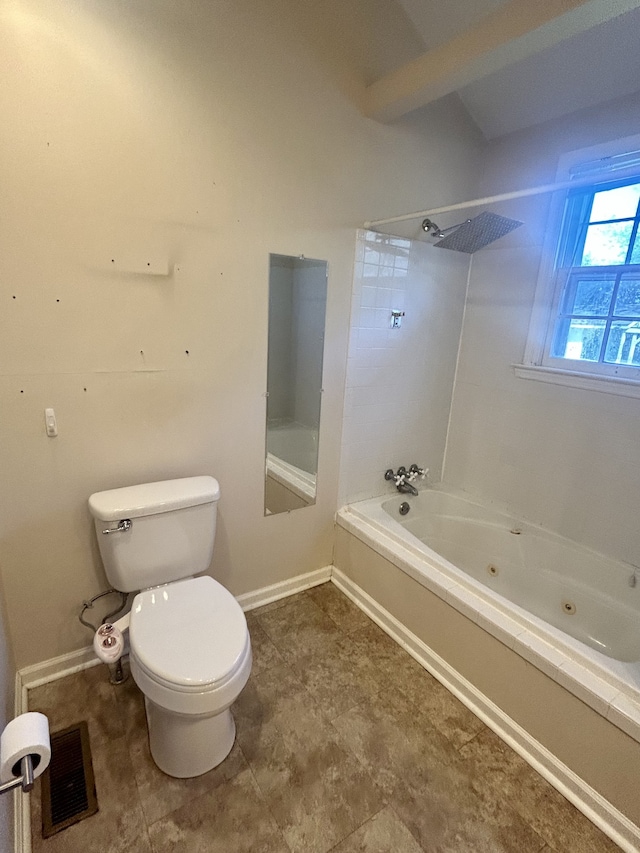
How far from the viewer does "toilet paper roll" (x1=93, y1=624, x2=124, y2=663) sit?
140cm

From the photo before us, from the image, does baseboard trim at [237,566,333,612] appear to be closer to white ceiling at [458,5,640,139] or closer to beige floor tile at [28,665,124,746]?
beige floor tile at [28,665,124,746]

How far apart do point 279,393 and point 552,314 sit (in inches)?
56.0

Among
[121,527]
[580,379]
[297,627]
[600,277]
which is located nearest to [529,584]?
[580,379]

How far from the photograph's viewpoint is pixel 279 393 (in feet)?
6.48

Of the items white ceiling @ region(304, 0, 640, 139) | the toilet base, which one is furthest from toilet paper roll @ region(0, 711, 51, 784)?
white ceiling @ region(304, 0, 640, 139)

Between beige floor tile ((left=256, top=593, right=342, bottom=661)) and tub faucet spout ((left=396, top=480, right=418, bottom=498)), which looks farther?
tub faucet spout ((left=396, top=480, right=418, bottom=498))

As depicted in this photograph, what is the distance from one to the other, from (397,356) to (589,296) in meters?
0.93

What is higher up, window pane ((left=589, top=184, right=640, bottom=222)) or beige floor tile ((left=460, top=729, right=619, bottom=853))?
window pane ((left=589, top=184, right=640, bottom=222))

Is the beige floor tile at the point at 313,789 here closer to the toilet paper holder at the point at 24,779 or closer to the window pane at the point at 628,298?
the toilet paper holder at the point at 24,779

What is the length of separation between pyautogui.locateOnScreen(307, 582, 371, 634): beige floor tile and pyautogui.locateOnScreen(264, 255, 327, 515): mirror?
504 mm

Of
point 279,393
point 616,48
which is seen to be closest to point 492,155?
point 616,48

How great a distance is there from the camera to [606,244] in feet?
6.42

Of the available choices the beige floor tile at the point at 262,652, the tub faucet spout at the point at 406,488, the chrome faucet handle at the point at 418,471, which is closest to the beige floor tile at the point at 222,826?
the beige floor tile at the point at 262,652

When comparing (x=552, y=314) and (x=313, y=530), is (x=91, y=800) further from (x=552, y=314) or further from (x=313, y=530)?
(x=552, y=314)
